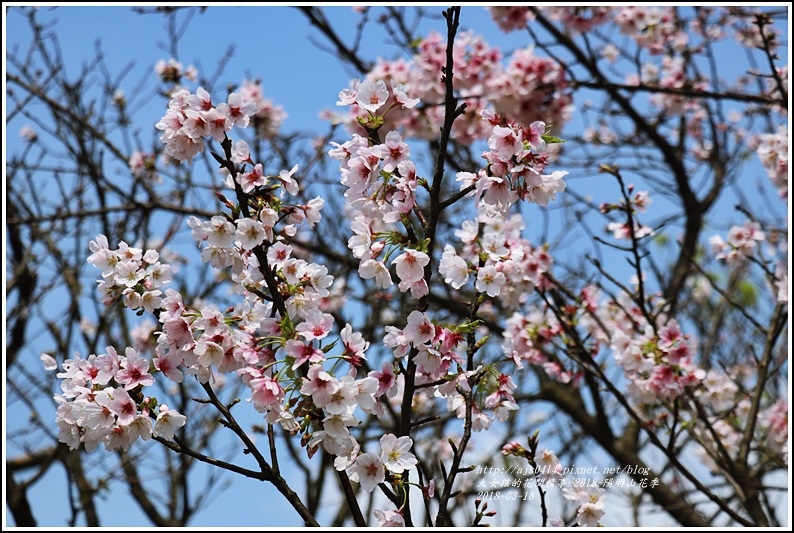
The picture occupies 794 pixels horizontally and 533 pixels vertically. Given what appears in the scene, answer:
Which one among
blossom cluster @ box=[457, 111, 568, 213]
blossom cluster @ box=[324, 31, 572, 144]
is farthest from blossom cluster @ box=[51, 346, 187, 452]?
blossom cluster @ box=[324, 31, 572, 144]

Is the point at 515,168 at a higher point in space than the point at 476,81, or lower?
lower

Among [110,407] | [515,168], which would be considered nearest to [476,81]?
[515,168]

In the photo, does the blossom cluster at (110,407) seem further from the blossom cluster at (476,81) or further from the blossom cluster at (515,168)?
the blossom cluster at (476,81)

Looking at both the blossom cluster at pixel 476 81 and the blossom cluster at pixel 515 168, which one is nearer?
the blossom cluster at pixel 515 168

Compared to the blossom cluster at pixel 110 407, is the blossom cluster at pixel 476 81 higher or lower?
higher

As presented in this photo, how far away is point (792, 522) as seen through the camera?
2889 millimetres

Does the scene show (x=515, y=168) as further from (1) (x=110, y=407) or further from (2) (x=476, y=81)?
(2) (x=476, y=81)

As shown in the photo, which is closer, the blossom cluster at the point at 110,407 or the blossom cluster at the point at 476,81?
the blossom cluster at the point at 110,407

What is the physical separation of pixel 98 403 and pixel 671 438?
83.8 inches

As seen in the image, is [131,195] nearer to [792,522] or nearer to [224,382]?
[224,382]

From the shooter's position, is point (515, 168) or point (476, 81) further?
point (476, 81)

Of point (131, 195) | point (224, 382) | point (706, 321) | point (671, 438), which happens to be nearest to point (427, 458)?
point (224, 382)

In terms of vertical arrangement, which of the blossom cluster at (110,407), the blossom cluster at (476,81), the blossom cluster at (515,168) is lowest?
the blossom cluster at (110,407)

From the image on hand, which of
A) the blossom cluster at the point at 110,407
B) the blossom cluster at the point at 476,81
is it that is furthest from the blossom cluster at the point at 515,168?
the blossom cluster at the point at 476,81
